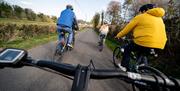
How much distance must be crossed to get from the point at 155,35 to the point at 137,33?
1.61ft

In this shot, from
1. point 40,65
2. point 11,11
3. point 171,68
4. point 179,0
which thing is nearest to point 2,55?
point 40,65

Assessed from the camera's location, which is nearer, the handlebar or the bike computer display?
the handlebar

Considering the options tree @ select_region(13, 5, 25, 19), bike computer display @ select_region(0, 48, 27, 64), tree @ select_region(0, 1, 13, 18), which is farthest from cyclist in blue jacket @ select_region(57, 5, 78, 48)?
tree @ select_region(13, 5, 25, 19)

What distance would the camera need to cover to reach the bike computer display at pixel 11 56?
4.85 feet

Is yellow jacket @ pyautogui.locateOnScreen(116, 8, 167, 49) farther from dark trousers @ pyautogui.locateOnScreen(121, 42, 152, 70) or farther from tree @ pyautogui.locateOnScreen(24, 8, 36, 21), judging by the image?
tree @ pyautogui.locateOnScreen(24, 8, 36, 21)

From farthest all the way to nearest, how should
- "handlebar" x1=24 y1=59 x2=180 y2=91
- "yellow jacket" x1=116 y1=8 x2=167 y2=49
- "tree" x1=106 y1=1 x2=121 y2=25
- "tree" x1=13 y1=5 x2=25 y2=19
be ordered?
1. "tree" x1=13 y1=5 x2=25 y2=19
2. "tree" x1=106 y1=1 x2=121 y2=25
3. "yellow jacket" x1=116 y1=8 x2=167 y2=49
4. "handlebar" x1=24 y1=59 x2=180 y2=91

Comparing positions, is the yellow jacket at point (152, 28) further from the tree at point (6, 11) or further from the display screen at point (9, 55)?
the tree at point (6, 11)

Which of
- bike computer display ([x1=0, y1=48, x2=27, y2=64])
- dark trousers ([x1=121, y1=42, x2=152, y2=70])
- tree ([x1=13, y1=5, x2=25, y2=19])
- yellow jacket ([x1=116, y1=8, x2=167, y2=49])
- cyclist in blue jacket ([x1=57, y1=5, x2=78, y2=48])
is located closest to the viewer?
bike computer display ([x1=0, y1=48, x2=27, y2=64])

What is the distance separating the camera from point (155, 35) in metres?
5.26

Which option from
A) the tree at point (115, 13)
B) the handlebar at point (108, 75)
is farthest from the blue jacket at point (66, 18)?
the tree at point (115, 13)

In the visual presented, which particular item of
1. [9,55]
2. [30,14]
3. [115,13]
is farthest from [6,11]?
[9,55]

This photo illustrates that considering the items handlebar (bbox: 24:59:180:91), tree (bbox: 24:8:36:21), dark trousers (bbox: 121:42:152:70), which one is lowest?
tree (bbox: 24:8:36:21)

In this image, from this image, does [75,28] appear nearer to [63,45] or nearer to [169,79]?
[63,45]

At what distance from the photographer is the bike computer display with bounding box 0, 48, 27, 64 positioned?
4.85ft
